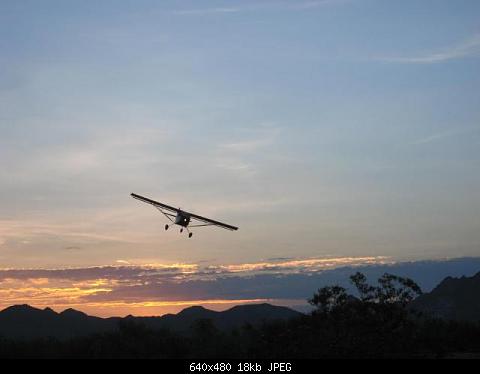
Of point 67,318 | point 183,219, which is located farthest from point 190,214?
point 67,318

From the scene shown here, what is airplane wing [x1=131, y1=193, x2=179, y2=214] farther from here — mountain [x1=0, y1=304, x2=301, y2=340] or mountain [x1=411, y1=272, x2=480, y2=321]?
mountain [x1=411, y1=272, x2=480, y2=321]

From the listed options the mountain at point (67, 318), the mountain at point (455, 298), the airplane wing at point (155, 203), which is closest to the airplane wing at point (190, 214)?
the airplane wing at point (155, 203)

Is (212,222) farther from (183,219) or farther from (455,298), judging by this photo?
(455,298)

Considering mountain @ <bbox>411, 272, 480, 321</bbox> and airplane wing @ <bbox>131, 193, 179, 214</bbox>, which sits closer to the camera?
airplane wing @ <bbox>131, 193, 179, 214</bbox>

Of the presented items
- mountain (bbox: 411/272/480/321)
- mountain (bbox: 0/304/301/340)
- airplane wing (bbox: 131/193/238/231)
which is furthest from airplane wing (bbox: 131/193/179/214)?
mountain (bbox: 411/272/480/321)

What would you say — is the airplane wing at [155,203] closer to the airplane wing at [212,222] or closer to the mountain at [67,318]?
the airplane wing at [212,222]

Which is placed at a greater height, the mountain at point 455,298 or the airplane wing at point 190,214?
the airplane wing at point 190,214

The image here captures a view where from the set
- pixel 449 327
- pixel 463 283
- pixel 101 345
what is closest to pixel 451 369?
pixel 449 327

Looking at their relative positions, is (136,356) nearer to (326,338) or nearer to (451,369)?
(326,338)
